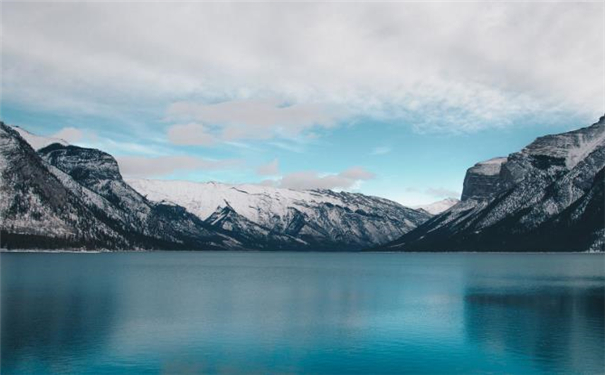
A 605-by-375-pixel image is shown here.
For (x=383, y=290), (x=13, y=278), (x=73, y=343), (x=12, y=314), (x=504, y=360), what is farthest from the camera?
(x=13, y=278)

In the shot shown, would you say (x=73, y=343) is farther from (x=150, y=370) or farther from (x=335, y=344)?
(x=335, y=344)

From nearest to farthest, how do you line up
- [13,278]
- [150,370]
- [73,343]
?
[150,370], [73,343], [13,278]

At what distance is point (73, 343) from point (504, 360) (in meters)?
52.6

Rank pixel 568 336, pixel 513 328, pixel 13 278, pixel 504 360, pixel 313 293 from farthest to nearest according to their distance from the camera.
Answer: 1. pixel 13 278
2. pixel 313 293
3. pixel 513 328
4. pixel 568 336
5. pixel 504 360

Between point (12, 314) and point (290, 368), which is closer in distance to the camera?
point (290, 368)

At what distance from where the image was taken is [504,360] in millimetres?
65125

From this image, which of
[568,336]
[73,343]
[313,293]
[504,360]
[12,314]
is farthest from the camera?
[313,293]

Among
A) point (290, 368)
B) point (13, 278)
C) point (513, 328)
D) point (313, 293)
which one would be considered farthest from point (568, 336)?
point (13, 278)

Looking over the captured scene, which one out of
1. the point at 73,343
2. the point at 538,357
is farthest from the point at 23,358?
the point at 538,357

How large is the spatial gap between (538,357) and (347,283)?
103 m

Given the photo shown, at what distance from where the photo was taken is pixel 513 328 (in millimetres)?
84750

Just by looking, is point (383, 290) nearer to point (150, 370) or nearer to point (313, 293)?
point (313, 293)

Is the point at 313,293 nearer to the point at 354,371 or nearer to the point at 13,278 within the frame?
the point at 354,371

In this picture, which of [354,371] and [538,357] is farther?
[538,357]
